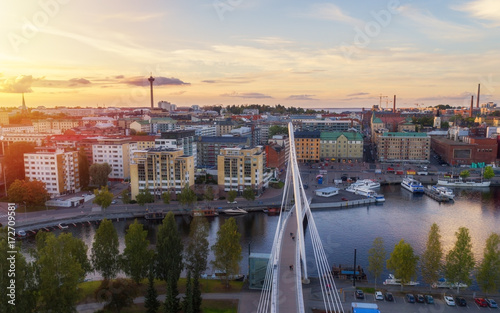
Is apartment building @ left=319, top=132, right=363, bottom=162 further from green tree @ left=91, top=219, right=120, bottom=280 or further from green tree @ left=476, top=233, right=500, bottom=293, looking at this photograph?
green tree @ left=91, top=219, right=120, bottom=280

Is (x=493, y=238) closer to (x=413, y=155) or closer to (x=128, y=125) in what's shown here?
(x=413, y=155)

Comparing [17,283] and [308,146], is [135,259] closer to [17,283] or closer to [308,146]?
[17,283]

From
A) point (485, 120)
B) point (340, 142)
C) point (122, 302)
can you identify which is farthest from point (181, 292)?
point (485, 120)

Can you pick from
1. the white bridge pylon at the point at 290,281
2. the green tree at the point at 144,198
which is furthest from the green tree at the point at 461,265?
the green tree at the point at 144,198

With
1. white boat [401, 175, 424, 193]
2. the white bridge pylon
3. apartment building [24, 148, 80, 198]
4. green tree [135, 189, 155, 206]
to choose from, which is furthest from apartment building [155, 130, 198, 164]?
the white bridge pylon

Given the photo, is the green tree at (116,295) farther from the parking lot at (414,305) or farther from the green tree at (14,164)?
the green tree at (14,164)

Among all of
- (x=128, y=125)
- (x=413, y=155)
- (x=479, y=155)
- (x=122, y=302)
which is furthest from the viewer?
Result: (x=128, y=125)
